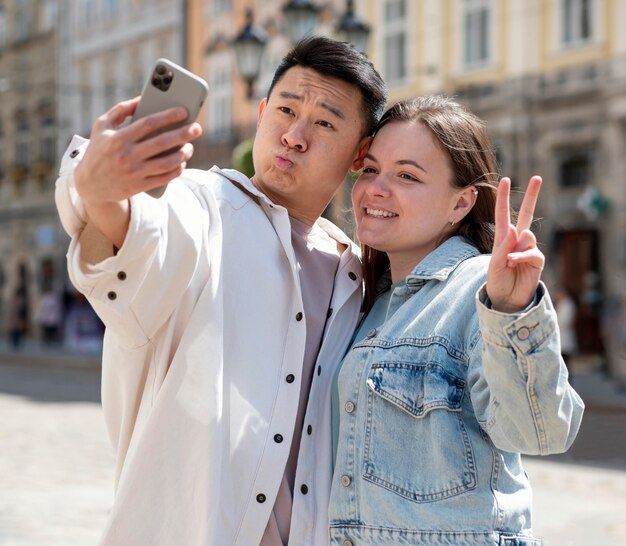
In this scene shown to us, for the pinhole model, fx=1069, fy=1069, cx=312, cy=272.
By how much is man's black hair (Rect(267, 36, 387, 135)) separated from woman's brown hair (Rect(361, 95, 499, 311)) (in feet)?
0.13

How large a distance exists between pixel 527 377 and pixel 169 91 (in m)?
0.78

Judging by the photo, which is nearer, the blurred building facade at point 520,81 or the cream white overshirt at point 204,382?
the cream white overshirt at point 204,382

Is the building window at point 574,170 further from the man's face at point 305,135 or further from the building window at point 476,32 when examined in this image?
the man's face at point 305,135

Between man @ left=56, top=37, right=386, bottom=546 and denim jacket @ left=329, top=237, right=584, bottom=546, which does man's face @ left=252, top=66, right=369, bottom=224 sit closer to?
man @ left=56, top=37, right=386, bottom=546

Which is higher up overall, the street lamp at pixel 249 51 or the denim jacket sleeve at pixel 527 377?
the street lamp at pixel 249 51

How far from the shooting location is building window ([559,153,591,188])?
17969 millimetres

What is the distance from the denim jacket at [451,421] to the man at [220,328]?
0.38 feet

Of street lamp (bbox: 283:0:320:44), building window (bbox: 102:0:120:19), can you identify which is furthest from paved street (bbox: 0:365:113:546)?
building window (bbox: 102:0:120:19)

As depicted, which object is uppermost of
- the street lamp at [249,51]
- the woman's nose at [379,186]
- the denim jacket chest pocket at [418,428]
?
the street lamp at [249,51]

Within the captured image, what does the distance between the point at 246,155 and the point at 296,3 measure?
5.17 meters

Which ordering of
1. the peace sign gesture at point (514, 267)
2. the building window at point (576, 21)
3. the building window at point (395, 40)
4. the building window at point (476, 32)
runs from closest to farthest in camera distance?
the peace sign gesture at point (514, 267) → the building window at point (576, 21) → the building window at point (476, 32) → the building window at point (395, 40)

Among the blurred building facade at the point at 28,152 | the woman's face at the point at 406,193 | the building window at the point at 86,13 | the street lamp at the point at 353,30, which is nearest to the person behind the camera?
the woman's face at the point at 406,193

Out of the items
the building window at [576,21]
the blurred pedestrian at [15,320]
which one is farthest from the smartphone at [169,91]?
the blurred pedestrian at [15,320]

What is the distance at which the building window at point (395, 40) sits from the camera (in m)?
21.3
